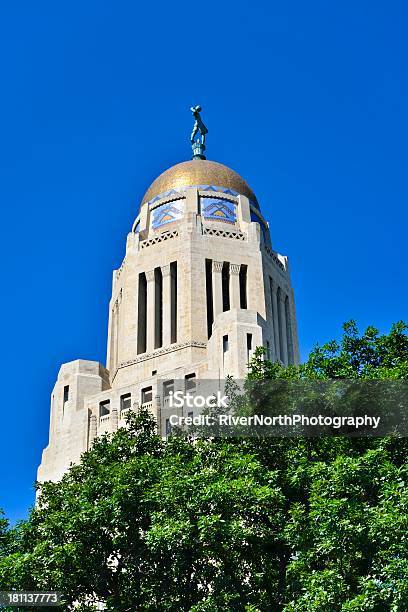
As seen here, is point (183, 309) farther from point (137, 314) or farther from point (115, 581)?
point (115, 581)

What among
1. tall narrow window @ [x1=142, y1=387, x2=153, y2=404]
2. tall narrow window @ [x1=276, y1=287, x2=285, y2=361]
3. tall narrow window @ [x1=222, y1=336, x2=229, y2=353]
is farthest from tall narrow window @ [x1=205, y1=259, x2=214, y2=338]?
tall narrow window @ [x1=222, y1=336, x2=229, y2=353]

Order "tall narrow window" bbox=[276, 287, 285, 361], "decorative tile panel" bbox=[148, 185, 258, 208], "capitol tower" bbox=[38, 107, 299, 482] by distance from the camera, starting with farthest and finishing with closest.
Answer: "decorative tile panel" bbox=[148, 185, 258, 208] < "tall narrow window" bbox=[276, 287, 285, 361] < "capitol tower" bbox=[38, 107, 299, 482]

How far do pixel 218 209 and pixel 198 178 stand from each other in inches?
127

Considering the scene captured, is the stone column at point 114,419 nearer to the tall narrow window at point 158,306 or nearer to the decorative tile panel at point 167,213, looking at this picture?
the tall narrow window at point 158,306

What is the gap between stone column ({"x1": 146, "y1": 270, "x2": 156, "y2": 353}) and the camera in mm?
50156

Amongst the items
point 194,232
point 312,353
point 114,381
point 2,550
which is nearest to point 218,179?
point 194,232

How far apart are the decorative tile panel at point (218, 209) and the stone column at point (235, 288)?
3.70m

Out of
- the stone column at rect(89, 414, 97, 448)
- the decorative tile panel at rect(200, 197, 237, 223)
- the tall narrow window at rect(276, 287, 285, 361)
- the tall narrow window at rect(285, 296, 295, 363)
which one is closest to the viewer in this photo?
the stone column at rect(89, 414, 97, 448)

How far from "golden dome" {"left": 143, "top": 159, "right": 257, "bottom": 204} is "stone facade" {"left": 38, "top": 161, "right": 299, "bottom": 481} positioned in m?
0.09

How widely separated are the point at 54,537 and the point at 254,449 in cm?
667

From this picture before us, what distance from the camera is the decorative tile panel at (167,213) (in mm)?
54384

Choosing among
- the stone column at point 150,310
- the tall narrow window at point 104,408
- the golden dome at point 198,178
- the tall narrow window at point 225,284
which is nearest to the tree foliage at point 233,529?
the tall narrow window at point 104,408

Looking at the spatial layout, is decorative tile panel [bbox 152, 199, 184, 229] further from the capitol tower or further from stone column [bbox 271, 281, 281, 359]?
stone column [bbox 271, 281, 281, 359]

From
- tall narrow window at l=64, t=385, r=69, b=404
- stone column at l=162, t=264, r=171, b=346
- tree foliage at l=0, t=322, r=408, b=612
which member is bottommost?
tree foliage at l=0, t=322, r=408, b=612
